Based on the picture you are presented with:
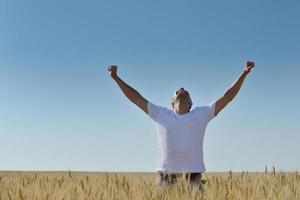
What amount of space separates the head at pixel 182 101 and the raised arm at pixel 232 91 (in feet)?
1.04

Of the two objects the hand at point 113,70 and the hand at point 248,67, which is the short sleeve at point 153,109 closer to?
the hand at point 113,70

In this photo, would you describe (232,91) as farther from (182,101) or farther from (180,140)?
(180,140)

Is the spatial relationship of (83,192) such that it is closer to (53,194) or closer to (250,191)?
(53,194)

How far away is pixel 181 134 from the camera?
6715mm

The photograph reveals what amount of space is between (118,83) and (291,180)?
2.22 metres

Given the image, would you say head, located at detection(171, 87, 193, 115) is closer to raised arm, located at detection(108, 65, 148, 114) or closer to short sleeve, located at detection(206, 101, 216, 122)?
short sleeve, located at detection(206, 101, 216, 122)

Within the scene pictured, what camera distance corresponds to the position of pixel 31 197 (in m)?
5.64

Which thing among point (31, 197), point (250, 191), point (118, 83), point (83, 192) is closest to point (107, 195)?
point (83, 192)

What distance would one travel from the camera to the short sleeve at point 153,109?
6812 millimetres

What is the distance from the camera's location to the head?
6.77 metres

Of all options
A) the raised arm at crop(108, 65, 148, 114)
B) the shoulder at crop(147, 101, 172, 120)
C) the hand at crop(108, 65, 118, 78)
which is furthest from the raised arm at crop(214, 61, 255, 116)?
the hand at crop(108, 65, 118, 78)

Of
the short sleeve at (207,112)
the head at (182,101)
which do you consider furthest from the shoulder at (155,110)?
the short sleeve at (207,112)

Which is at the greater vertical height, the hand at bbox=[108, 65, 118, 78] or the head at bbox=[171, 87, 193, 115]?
the hand at bbox=[108, 65, 118, 78]

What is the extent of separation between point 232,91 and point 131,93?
114 centimetres
